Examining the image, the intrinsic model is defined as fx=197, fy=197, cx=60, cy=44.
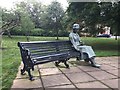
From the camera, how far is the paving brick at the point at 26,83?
4486 millimetres

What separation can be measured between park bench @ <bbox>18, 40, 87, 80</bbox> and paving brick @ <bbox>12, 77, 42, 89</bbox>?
0.17 m

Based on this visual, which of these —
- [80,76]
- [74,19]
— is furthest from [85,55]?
[74,19]

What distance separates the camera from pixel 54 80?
5.00 metres

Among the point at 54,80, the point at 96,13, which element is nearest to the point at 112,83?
the point at 54,80

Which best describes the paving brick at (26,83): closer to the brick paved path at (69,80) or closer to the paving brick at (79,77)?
the brick paved path at (69,80)

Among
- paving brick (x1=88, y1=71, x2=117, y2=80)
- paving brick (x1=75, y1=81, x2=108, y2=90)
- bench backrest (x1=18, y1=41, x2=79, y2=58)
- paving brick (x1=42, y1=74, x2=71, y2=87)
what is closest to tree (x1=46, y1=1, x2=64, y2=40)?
bench backrest (x1=18, y1=41, x2=79, y2=58)

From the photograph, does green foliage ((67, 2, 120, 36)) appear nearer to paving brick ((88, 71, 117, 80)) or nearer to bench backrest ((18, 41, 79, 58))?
bench backrest ((18, 41, 79, 58))

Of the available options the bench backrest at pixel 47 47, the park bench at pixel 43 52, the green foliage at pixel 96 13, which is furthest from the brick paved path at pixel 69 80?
the green foliage at pixel 96 13

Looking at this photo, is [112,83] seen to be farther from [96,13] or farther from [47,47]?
[96,13]

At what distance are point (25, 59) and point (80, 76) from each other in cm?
157

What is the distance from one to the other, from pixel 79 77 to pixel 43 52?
4.64ft

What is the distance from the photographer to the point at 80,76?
17.8 ft

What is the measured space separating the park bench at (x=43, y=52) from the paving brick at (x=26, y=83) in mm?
174

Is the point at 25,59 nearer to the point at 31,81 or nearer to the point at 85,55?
the point at 31,81
